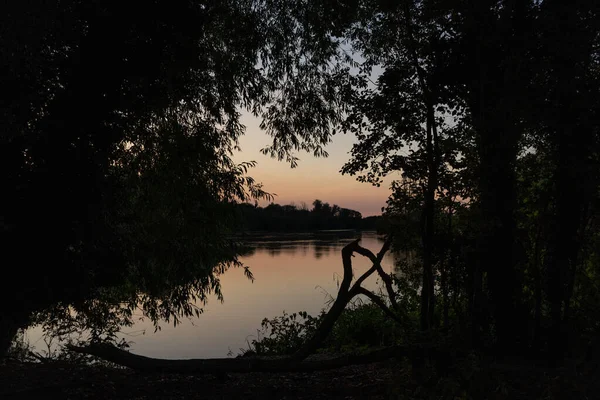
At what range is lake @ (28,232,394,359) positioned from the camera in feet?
41.7

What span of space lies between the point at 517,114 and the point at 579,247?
201cm

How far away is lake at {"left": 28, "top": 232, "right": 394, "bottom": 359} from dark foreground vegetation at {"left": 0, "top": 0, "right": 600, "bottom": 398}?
1.27 metres

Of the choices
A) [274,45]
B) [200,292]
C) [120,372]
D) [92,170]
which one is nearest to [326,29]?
[274,45]

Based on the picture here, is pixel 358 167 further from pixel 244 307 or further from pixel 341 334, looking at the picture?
pixel 244 307

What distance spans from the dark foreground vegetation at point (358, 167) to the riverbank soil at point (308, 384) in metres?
0.09

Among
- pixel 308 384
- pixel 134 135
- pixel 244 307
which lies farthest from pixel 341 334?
pixel 244 307

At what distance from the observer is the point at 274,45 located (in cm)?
779

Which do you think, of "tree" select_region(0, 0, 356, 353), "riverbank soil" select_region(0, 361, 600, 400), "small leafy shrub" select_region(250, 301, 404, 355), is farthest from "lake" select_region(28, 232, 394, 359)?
"riverbank soil" select_region(0, 361, 600, 400)

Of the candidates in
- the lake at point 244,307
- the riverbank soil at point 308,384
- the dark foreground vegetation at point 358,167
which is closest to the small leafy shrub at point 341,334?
the lake at point 244,307

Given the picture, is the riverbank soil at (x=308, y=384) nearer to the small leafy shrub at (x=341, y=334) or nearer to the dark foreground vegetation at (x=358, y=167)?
the dark foreground vegetation at (x=358, y=167)

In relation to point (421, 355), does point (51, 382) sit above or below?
below

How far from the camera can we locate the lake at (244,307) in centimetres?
1272

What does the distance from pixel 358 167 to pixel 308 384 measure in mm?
2714

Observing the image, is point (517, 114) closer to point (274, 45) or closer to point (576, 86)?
point (576, 86)
